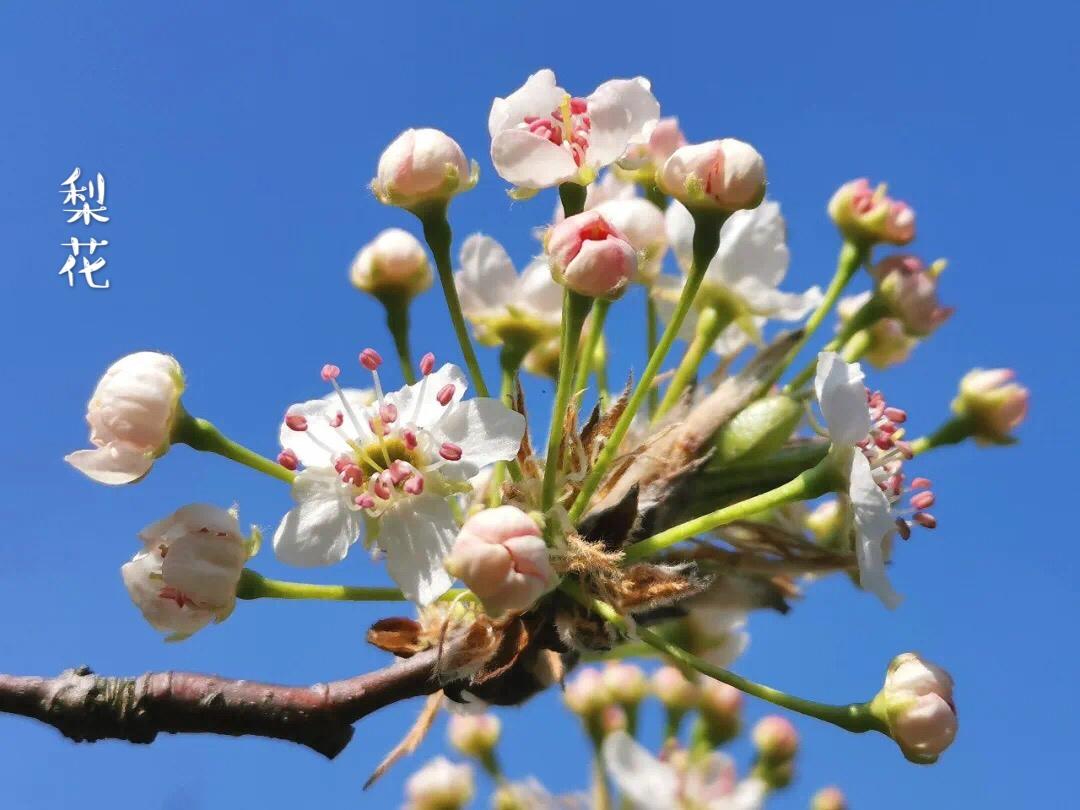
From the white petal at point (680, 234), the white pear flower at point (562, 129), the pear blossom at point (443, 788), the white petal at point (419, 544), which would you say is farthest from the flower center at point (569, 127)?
the pear blossom at point (443, 788)

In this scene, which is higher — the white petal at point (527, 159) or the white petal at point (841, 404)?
the white petal at point (527, 159)

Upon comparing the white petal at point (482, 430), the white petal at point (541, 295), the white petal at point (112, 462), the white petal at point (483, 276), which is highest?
the white petal at point (483, 276)

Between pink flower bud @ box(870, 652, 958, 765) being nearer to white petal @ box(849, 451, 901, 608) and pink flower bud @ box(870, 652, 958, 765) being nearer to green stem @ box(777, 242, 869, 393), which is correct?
white petal @ box(849, 451, 901, 608)

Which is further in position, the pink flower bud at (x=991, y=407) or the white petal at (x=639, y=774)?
the pink flower bud at (x=991, y=407)

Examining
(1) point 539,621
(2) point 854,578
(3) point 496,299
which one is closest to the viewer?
(1) point 539,621

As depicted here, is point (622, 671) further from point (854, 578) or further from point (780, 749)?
point (854, 578)

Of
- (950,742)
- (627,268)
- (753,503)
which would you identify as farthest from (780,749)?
(627,268)

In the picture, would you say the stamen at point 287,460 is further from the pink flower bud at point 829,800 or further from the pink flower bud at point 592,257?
the pink flower bud at point 829,800
